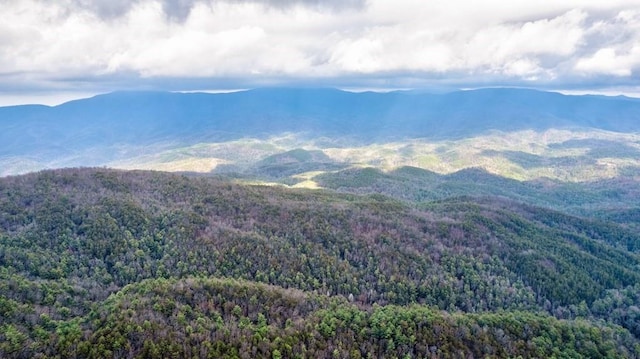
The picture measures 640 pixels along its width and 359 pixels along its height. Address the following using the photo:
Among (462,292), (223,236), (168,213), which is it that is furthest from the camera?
(168,213)

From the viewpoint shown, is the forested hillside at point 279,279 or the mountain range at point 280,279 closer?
the mountain range at point 280,279

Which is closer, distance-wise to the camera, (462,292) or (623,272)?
(462,292)

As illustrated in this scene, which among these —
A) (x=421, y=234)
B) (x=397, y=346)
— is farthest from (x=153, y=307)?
(x=421, y=234)

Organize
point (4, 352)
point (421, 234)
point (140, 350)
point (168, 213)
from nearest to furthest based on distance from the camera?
point (4, 352) < point (140, 350) < point (168, 213) < point (421, 234)

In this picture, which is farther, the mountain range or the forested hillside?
the forested hillside

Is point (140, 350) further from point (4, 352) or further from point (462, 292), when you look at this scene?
point (462, 292)

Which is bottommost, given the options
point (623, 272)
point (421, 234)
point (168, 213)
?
point (623, 272)

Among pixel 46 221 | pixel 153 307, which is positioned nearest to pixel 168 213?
pixel 46 221

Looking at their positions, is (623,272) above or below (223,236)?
below
